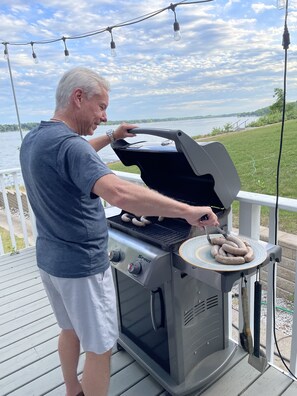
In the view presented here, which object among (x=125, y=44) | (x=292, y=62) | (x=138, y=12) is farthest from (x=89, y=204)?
(x=125, y=44)

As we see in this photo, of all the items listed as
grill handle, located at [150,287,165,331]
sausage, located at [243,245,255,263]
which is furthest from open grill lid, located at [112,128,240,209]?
grill handle, located at [150,287,165,331]

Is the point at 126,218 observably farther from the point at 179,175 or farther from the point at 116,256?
the point at 179,175

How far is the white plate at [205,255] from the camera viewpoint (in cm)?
106

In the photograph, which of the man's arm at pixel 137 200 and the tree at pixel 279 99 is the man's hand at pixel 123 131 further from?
the tree at pixel 279 99

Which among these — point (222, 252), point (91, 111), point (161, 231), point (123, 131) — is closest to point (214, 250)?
point (222, 252)

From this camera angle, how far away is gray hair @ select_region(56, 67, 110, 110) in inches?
46.1

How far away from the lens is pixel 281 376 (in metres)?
1.68

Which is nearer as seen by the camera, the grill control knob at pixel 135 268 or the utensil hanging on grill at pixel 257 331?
the utensil hanging on grill at pixel 257 331

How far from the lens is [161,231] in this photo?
1.51 meters

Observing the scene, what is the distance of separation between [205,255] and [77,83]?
851 mm

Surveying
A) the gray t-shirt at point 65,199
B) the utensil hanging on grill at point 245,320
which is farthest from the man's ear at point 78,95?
the utensil hanging on grill at point 245,320

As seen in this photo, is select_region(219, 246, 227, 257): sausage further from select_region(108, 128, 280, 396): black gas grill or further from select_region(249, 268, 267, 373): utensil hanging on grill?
select_region(249, 268, 267, 373): utensil hanging on grill

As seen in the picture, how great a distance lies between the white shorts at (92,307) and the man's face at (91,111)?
645 mm

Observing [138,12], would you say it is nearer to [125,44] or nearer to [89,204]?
[125,44]
